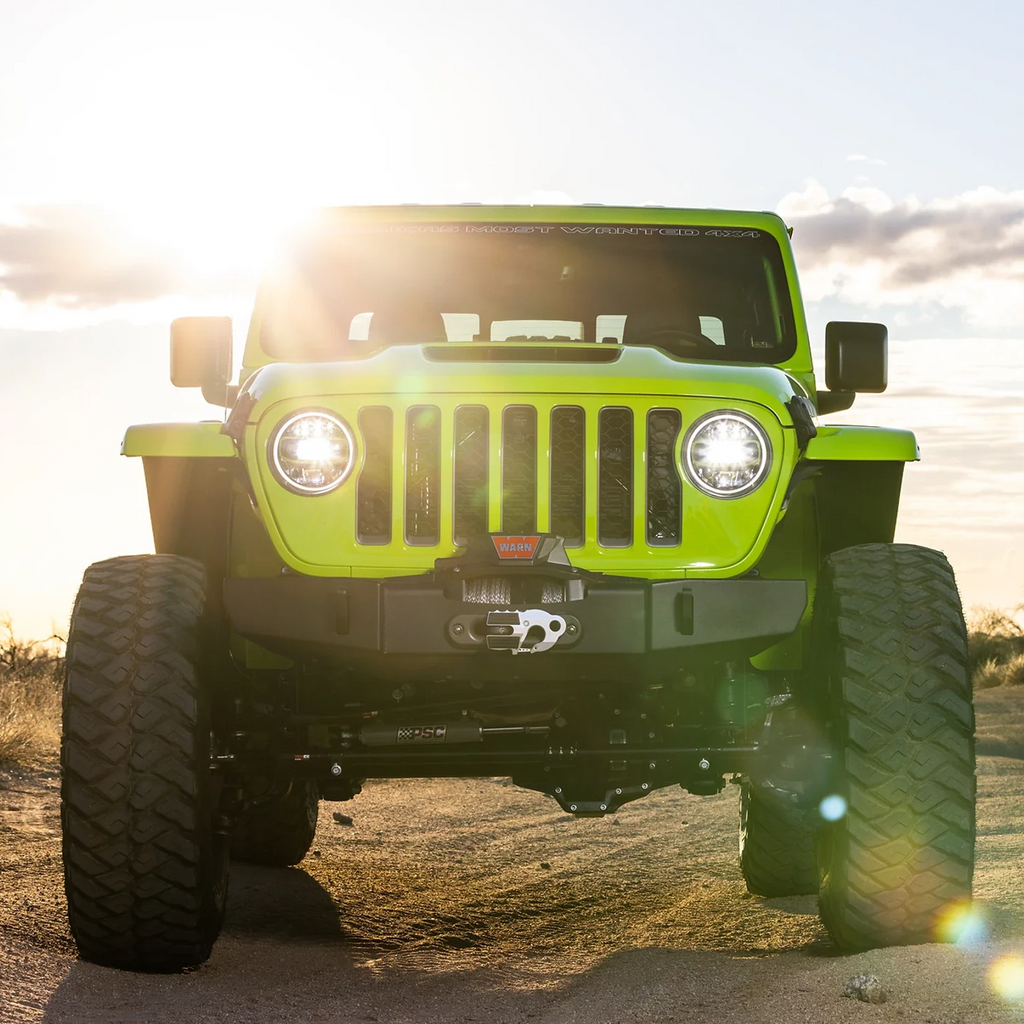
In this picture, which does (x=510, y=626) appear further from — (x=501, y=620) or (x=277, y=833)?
(x=277, y=833)

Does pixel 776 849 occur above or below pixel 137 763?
below

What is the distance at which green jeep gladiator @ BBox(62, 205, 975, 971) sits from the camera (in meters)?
4.92

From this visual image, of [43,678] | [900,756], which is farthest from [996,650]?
[900,756]

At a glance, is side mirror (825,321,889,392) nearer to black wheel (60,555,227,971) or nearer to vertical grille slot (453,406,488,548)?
vertical grille slot (453,406,488,548)

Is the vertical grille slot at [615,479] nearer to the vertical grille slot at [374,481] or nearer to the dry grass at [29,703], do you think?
the vertical grille slot at [374,481]

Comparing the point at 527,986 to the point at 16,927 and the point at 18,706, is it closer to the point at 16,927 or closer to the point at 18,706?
the point at 16,927

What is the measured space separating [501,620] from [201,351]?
2062 mm

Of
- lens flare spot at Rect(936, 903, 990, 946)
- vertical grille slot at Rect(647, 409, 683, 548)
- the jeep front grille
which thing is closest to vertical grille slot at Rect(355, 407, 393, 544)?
the jeep front grille

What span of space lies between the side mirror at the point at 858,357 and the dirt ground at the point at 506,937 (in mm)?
2244

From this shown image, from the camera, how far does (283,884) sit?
7672mm

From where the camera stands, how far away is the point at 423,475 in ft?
16.5

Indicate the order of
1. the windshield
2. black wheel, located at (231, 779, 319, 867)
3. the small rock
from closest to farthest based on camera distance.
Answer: the small rock → the windshield → black wheel, located at (231, 779, 319, 867)

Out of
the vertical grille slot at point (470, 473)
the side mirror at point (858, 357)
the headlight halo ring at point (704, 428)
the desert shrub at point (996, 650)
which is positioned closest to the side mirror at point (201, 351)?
the vertical grille slot at point (470, 473)

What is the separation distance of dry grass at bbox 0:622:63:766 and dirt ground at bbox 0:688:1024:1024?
119 cm
